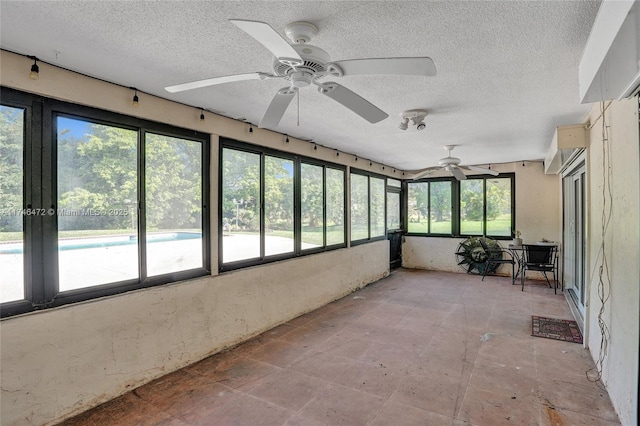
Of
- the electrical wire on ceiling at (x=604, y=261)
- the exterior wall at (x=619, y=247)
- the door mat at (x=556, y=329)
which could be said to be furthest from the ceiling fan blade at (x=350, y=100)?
the door mat at (x=556, y=329)

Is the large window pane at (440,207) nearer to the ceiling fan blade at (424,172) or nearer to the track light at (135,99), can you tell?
the ceiling fan blade at (424,172)

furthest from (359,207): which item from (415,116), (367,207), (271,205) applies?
(415,116)

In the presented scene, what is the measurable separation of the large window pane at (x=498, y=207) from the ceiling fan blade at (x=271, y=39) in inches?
265

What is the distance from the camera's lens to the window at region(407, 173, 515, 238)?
23.0 ft

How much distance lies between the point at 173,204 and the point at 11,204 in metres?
1.11

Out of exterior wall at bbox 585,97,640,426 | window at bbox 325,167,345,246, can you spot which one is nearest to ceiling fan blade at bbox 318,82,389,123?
exterior wall at bbox 585,97,640,426

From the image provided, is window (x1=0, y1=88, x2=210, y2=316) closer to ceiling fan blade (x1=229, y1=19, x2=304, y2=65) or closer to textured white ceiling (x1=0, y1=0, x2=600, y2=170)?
textured white ceiling (x1=0, y1=0, x2=600, y2=170)

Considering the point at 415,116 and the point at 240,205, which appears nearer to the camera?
the point at 415,116

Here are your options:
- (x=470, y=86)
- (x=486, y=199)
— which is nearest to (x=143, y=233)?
(x=470, y=86)

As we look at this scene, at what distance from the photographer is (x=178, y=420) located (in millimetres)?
2203

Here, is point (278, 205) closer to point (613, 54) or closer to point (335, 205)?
point (335, 205)

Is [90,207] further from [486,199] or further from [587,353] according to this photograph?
[486,199]

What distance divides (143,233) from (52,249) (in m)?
0.63

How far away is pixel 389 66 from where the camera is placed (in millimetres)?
1520
